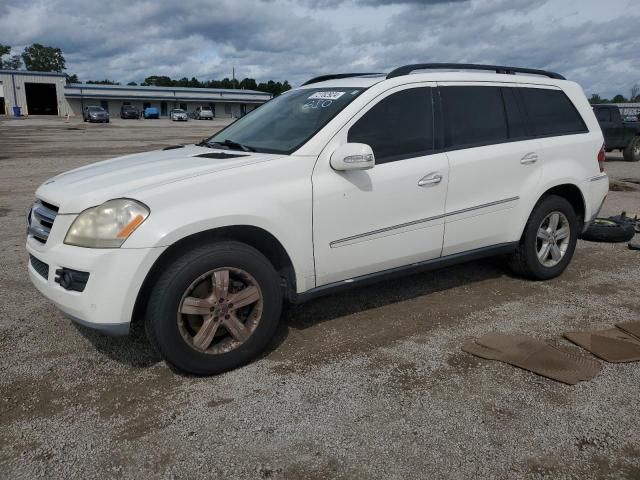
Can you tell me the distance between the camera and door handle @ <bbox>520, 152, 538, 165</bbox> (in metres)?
4.71

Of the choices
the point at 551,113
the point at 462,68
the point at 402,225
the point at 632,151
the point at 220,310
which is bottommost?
the point at 220,310

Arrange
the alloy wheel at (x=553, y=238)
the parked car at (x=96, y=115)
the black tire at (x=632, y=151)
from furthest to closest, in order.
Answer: the parked car at (x=96, y=115)
the black tire at (x=632, y=151)
the alloy wheel at (x=553, y=238)

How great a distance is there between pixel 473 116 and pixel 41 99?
83.8 m

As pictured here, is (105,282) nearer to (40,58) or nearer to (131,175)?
(131,175)

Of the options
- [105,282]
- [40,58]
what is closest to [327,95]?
[105,282]

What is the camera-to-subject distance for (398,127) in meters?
4.08

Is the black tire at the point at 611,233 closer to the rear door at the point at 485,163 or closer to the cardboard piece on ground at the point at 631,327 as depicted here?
the rear door at the point at 485,163

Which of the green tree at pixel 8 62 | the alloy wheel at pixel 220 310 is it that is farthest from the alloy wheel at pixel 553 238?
the green tree at pixel 8 62

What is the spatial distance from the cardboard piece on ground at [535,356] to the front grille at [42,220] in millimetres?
2759

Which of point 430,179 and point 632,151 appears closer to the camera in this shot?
point 430,179

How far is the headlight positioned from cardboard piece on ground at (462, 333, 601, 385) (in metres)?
2.29

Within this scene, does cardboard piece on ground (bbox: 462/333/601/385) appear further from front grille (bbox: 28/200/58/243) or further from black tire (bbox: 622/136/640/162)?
black tire (bbox: 622/136/640/162)

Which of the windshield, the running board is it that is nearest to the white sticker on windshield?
the windshield

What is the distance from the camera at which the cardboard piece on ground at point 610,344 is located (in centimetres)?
365
